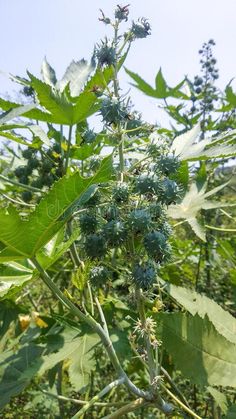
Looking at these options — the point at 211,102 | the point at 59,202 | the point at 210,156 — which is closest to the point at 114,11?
the point at 210,156

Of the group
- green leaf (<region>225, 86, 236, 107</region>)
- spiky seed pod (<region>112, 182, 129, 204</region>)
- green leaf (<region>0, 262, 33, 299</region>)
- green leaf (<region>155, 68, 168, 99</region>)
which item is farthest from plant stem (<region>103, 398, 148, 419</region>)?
green leaf (<region>225, 86, 236, 107</region>)

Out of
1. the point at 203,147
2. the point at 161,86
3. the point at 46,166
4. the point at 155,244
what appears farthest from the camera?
the point at 161,86

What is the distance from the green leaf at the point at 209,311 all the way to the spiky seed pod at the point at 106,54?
756mm

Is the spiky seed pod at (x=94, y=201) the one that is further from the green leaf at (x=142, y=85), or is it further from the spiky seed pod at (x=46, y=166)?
the green leaf at (x=142, y=85)

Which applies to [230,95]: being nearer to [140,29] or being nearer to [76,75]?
[76,75]

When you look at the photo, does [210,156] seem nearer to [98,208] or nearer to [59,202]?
[98,208]

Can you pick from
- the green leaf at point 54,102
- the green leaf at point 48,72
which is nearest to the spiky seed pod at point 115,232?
the green leaf at point 54,102

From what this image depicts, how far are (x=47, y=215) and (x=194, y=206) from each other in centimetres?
88

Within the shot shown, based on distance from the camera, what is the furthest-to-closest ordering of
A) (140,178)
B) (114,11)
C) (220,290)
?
(220,290) < (114,11) < (140,178)

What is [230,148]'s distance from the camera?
4.51 feet

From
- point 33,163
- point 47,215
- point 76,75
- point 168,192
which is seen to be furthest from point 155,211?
point 33,163

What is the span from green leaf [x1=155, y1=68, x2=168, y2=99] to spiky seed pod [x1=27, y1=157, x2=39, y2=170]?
76 centimetres

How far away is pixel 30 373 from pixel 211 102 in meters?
2.35

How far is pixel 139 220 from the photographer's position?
1152 mm
